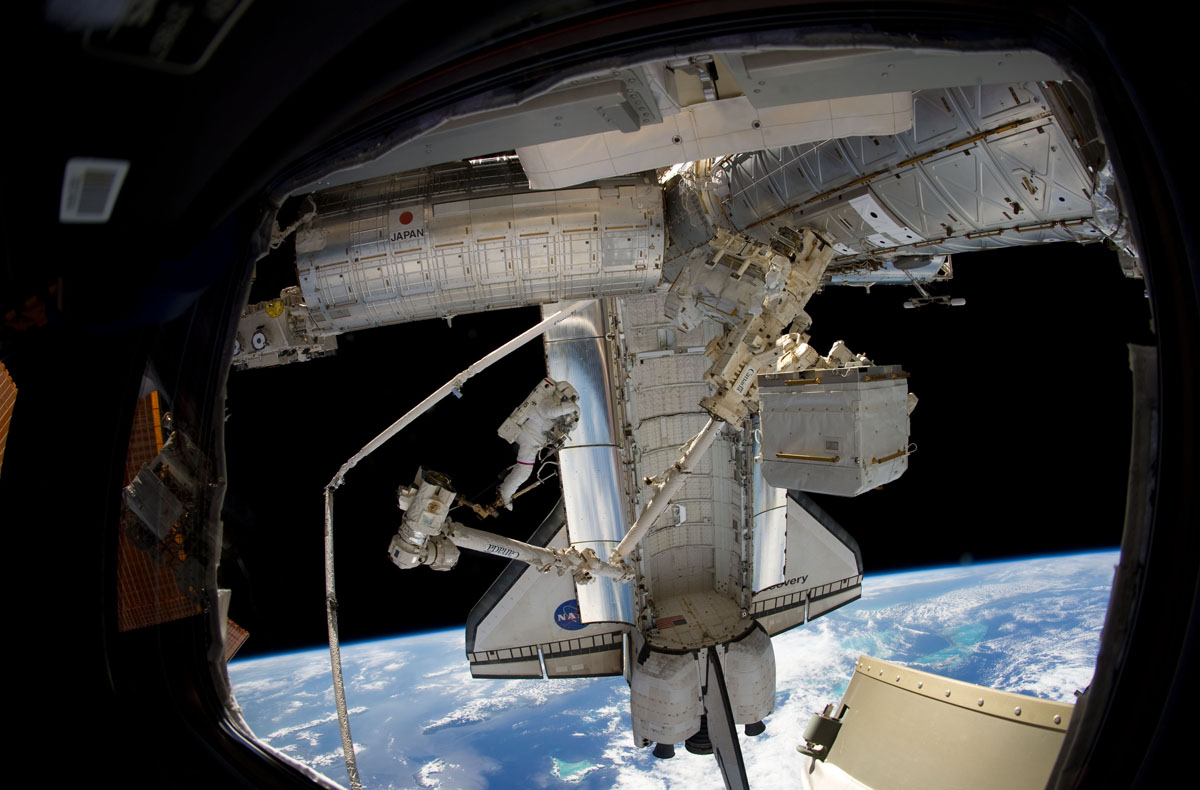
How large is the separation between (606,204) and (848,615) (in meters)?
27.4

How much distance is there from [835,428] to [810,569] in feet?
20.4

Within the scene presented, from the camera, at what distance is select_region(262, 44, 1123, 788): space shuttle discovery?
2766 mm

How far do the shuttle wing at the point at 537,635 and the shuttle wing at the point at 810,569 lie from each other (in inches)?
95.2

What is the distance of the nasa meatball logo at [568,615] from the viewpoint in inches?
333

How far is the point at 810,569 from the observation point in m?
9.12

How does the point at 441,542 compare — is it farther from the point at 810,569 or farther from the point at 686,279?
the point at 810,569

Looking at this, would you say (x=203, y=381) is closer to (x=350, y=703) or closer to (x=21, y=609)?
(x=21, y=609)

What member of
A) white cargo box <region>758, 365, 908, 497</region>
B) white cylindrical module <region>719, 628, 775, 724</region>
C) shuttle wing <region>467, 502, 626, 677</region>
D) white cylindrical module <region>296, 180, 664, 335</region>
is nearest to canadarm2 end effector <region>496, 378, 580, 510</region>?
white cylindrical module <region>296, 180, 664, 335</region>

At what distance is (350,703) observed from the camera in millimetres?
23938

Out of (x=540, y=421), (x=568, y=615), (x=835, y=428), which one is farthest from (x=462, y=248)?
(x=568, y=615)

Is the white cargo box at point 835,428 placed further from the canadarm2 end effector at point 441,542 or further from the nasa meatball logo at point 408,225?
the canadarm2 end effector at point 441,542

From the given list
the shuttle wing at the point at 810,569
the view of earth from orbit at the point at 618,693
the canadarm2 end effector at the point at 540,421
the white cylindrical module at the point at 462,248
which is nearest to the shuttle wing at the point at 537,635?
the shuttle wing at the point at 810,569

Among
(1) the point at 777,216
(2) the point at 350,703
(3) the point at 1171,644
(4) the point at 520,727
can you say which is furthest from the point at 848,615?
(3) the point at 1171,644

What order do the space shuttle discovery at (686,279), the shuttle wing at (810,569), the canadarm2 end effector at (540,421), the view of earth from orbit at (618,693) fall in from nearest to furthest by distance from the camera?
1. the space shuttle discovery at (686,279)
2. the canadarm2 end effector at (540,421)
3. the shuttle wing at (810,569)
4. the view of earth from orbit at (618,693)
